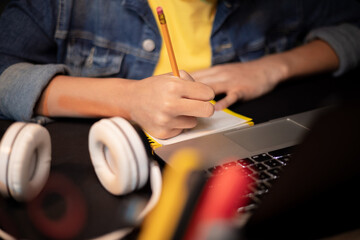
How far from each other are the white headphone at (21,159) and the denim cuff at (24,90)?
0.24 metres

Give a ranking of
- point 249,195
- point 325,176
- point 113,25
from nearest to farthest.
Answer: point 325,176 → point 249,195 → point 113,25

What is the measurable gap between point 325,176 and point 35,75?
542mm

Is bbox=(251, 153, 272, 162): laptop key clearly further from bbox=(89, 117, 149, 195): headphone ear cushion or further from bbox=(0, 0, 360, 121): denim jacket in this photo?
bbox=(0, 0, 360, 121): denim jacket

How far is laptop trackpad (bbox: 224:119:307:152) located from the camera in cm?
58

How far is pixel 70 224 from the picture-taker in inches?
16.7

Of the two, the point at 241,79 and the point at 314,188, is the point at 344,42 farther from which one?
the point at 314,188

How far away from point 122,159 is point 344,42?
78 cm

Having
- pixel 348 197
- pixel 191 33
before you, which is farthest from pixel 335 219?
pixel 191 33

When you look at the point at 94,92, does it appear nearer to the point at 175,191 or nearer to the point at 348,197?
the point at 175,191

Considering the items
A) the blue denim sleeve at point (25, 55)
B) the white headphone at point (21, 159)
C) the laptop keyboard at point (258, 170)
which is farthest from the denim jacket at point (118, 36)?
the laptop keyboard at point (258, 170)

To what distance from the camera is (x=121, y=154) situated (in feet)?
1.37

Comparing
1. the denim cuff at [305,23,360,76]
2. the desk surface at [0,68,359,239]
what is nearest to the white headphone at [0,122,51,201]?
the desk surface at [0,68,359,239]

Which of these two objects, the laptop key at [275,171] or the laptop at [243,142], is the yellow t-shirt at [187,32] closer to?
the laptop at [243,142]

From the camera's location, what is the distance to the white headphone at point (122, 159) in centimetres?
42
